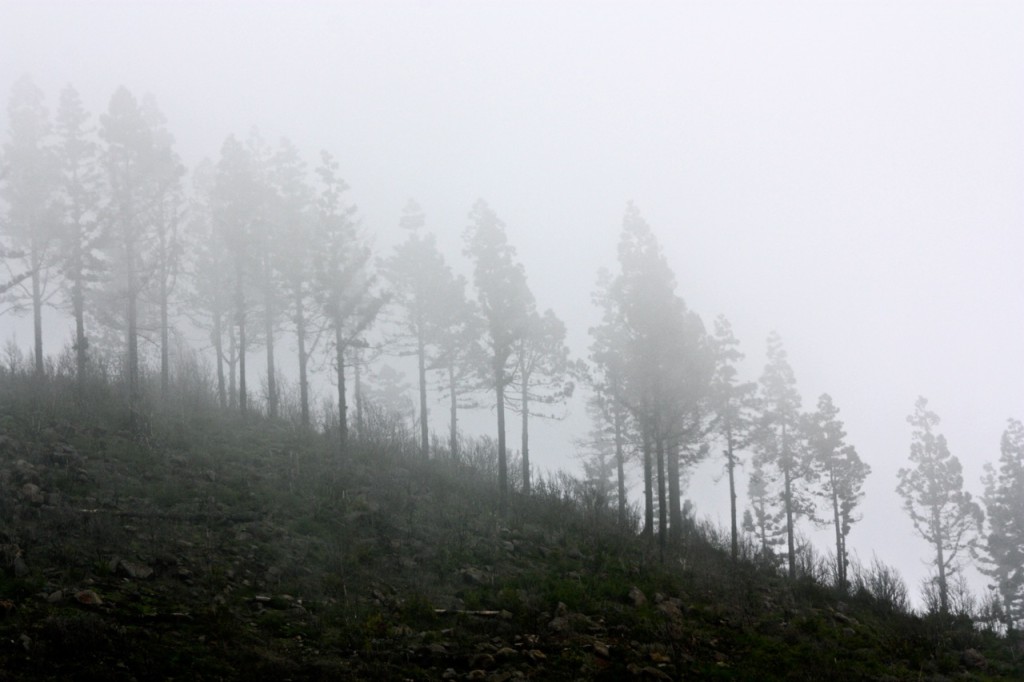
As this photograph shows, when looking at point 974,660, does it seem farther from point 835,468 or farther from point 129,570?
point 835,468

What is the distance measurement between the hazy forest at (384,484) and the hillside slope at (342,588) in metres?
0.08

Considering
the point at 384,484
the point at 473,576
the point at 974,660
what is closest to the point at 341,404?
the point at 384,484

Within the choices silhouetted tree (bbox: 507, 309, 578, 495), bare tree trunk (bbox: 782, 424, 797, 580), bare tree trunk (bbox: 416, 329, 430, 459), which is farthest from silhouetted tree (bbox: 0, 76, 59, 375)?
bare tree trunk (bbox: 782, 424, 797, 580)

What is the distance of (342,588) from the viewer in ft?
43.9

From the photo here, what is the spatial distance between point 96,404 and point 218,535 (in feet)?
38.6

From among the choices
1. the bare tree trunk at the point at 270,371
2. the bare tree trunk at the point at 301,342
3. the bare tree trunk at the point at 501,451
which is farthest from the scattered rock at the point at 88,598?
the bare tree trunk at the point at 301,342

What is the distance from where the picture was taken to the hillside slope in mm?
9547

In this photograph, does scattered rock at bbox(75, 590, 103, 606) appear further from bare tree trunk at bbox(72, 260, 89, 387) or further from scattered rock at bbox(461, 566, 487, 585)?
bare tree trunk at bbox(72, 260, 89, 387)

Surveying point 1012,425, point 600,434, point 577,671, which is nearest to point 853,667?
point 577,671

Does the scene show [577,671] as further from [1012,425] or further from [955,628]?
[1012,425]

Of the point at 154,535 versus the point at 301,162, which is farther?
the point at 301,162

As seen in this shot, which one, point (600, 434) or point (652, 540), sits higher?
point (600, 434)

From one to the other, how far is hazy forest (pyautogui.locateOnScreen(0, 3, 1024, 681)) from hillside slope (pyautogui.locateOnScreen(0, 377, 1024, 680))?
0.27ft

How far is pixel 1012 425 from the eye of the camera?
38562 millimetres
